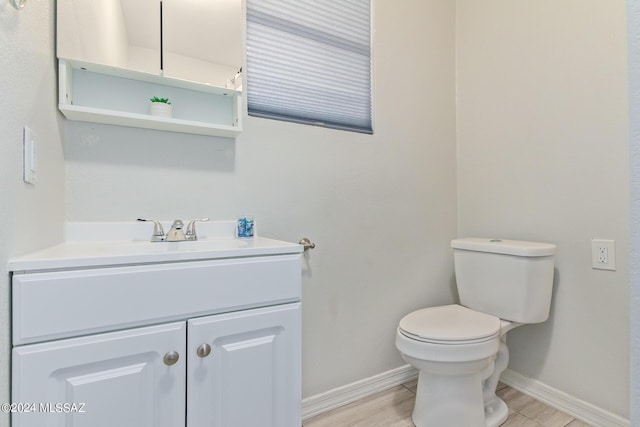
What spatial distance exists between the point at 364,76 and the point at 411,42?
41cm

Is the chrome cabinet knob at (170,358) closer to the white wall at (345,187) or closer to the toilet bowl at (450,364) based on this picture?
the white wall at (345,187)

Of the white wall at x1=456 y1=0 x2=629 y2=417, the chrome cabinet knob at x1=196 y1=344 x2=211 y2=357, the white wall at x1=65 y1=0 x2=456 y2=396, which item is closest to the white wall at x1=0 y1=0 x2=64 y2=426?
the white wall at x1=65 y1=0 x2=456 y2=396

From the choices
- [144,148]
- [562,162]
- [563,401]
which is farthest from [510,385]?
[144,148]

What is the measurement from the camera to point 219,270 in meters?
0.88

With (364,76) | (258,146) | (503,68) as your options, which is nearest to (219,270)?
(258,146)

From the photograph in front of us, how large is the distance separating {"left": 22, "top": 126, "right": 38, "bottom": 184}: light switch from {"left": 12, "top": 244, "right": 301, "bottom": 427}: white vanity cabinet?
252 millimetres

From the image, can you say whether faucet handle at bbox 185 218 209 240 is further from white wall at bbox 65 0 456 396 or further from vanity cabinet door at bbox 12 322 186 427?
vanity cabinet door at bbox 12 322 186 427

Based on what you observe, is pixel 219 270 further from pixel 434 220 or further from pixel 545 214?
pixel 545 214

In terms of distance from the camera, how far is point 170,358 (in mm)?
805

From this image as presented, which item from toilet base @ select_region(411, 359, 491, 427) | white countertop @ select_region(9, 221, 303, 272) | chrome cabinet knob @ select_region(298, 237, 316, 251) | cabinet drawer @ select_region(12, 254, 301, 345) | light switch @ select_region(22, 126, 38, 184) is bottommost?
Result: toilet base @ select_region(411, 359, 491, 427)

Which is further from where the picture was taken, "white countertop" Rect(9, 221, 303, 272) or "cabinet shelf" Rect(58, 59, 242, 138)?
"cabinet shelf" Rect(58, 59, 242, 138)

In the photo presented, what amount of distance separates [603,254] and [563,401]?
0.72 metres

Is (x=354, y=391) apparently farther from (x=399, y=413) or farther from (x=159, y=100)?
(x=159, y=100)

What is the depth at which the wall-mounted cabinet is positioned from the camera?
106 cm
